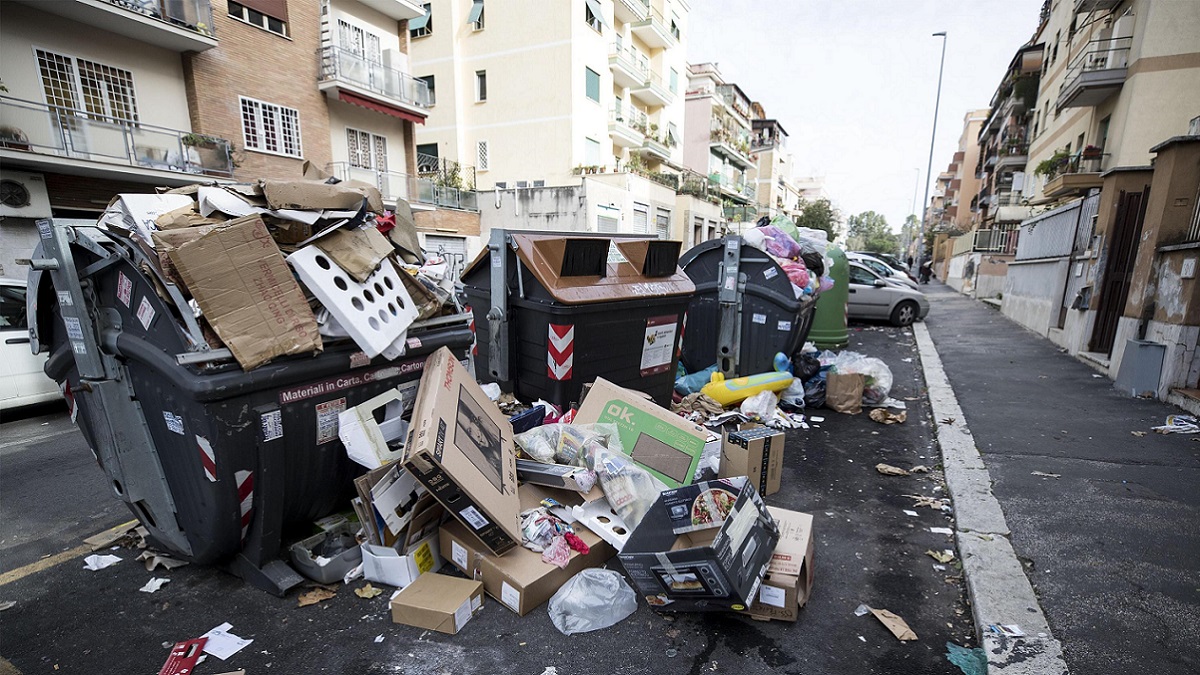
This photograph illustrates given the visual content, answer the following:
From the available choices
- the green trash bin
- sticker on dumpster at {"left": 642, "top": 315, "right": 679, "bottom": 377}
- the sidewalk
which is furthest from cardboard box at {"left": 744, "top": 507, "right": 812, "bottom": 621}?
the green trash bin

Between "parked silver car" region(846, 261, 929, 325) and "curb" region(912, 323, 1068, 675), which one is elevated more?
"parked silver car" region(846, 261, 929, 325)

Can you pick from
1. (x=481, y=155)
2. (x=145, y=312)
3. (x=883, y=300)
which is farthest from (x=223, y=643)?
(x=481, y=155)

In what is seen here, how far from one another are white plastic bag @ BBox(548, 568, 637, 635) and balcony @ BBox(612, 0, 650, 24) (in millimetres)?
29273

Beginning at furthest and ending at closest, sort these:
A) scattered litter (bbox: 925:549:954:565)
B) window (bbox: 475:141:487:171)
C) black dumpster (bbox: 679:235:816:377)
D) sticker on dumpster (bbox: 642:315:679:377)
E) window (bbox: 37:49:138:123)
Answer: window (bbox: 475:141:487:171), window (bbox: 37:49:138:123), black dumpster (bbox: 679:235:816:377), sticker on dumpster (bbox: 642:315:679:377), scattered litter (bbox: 925:549:954:565)

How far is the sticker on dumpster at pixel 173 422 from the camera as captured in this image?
225 centimetres

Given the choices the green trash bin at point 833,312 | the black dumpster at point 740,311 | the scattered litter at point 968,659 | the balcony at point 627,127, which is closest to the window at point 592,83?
the balcony at point 627,127

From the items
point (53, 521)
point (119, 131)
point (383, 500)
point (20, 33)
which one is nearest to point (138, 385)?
point (383, 500)

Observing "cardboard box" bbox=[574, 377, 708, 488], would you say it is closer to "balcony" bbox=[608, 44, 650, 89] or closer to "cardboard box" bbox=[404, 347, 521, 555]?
"cardboard box" bbox=[404, 347, 521, 555]

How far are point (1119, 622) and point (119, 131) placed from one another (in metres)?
15.7

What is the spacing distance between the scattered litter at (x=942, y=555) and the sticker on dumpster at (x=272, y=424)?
3.43 meters

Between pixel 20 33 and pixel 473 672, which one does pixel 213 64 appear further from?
pixel 473 672

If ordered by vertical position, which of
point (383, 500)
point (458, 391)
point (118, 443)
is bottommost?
point (383, 500)

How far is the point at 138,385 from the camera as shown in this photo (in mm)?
2361

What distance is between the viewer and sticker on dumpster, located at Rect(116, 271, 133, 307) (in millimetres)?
2307
